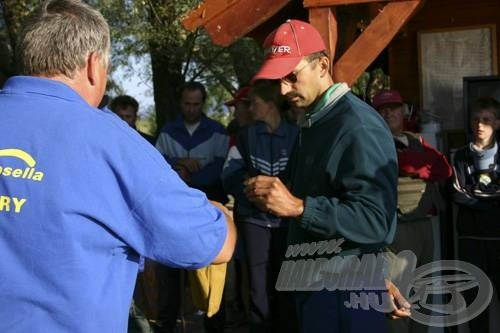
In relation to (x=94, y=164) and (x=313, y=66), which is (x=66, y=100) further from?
(x=313, y=66)

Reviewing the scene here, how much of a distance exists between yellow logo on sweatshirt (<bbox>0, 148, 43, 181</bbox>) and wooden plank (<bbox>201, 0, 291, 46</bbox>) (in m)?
3.68

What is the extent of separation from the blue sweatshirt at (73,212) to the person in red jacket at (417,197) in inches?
139

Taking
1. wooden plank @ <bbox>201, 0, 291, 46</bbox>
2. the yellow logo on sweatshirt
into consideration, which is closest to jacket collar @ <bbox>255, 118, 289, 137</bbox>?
wooden plank @ <bbox>201, 0, 291, 46</bbox>

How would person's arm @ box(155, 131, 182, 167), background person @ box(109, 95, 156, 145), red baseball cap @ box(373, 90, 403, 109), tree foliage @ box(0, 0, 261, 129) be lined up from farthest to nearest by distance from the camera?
tree foliage @ box(0, 0, 261, 129)
background person @ box(109, 95, 156, 145)
person's arm @ box(155, 131, 182, 167)
red baseball cap @ box(373, 90, 403, 109)

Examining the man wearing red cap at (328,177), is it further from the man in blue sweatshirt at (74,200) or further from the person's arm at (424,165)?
the person's arm at (424,165)

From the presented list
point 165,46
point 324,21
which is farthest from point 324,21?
point 165,46

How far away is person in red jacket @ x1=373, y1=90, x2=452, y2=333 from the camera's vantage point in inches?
215

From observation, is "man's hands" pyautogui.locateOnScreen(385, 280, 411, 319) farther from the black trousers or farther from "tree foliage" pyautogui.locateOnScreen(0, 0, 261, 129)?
"tree foliage" pyautogui.locateOnScreen(0, 0, 261, 129)

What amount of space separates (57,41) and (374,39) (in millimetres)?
3479

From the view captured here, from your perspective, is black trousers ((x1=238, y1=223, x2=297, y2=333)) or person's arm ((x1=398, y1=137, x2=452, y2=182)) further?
black trousers ((x1=238, y1=223, x2=297, y2=333))

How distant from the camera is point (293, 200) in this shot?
2.79 metres

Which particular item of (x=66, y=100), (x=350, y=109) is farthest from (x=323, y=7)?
(x=66, y=100)

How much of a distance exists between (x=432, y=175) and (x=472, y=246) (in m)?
0.66

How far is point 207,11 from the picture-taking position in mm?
5613
